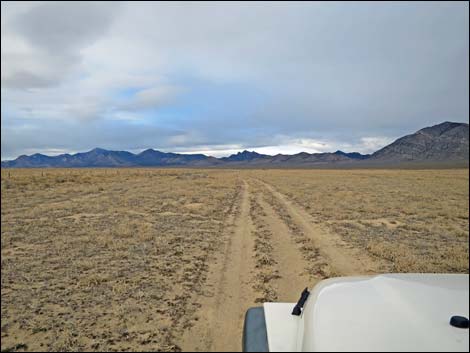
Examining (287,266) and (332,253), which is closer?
(287,266)

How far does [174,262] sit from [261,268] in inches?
69.6

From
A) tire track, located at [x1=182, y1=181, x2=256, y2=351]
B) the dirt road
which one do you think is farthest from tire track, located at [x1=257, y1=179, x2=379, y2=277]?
tire track, located at [x1=182, y1=181, x2=256, y2=351]

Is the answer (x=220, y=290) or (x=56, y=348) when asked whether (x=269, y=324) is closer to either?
(x=56, y=348)

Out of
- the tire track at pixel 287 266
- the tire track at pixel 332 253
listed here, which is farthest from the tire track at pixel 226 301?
the tire track at pixel 332 253

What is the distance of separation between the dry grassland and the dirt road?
2 cm

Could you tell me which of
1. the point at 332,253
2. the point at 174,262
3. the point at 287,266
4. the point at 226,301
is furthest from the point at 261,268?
the point at 332,253

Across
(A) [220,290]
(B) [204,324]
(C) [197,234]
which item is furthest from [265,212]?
(B) [204,324]

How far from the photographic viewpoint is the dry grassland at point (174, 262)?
3.73 meters

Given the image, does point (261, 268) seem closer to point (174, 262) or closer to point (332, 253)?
point (174, 262)

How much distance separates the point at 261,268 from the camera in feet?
21.1

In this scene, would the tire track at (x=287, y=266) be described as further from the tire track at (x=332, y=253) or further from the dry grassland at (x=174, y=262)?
the tire track at (x=332, y=253)

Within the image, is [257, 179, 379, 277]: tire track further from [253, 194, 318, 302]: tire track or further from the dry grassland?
[253, 194, 318, 302]: tire track

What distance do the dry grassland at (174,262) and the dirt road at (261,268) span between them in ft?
0.08

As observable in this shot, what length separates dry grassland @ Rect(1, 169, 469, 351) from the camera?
3.73 m
